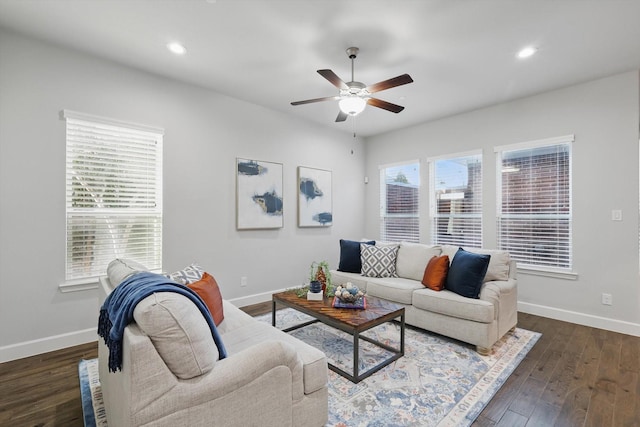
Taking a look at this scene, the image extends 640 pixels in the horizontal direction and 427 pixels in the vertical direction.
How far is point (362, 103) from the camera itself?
2754 mm

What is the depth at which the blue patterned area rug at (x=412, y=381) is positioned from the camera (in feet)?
6.27

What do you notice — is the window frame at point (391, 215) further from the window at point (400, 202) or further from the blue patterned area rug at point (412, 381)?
the blue patterned area rug at point (412, 381)

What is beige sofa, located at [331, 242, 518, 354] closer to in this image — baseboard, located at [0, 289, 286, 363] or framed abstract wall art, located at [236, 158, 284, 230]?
framed abstract wall art, located at [236, 158, 284, 230]

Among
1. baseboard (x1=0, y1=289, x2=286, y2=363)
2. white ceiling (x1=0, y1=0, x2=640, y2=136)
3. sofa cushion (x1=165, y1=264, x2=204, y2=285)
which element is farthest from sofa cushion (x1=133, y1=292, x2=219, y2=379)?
baseboard (x1=0, y1=289, x2=286, y2=363)

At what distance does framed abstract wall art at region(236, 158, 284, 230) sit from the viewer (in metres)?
4.09

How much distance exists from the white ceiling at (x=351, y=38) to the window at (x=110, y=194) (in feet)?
2.57

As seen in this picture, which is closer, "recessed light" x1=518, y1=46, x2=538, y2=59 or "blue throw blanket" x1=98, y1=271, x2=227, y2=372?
"blue throw blanket" x1=98, y1=271, x2=227, y2=372

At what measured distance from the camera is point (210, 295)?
7.17ft

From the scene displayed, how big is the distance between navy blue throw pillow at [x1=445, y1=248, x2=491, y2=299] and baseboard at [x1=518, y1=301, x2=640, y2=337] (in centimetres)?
155

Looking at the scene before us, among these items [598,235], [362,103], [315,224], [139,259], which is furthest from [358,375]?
[598,235]

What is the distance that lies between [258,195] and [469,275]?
2.83m

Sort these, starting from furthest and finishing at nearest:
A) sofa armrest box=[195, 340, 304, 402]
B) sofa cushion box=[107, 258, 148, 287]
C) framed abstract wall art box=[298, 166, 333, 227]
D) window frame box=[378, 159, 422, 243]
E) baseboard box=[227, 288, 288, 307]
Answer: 1. window frame box=[378, 159, 422, 243]
2. framed abstract wall art box=[298, 166, 333, 227]
3. baseboard box=[227, 288, 288, 307]
4. sofa cushion box=[107, 258, 148, 287]
5. sofa armrest box=[195, 340, 304, 402]

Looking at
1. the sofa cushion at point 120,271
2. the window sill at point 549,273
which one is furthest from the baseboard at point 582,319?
the sofa cushion at point 120,271

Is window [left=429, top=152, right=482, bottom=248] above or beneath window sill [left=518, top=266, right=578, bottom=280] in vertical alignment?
above
